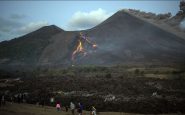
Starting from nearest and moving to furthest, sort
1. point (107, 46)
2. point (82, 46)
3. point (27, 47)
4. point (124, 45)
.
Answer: point (124, 45) → point (107, 46) → point (82, 46) → point (27, 47)

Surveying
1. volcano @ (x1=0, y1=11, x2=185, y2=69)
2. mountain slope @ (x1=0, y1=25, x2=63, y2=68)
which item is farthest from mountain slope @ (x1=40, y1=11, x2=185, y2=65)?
mountain slope @ (x1=0, y1=25, x2=63, y2=68)

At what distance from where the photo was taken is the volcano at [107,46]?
314ft

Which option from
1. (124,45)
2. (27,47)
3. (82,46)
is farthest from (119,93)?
(27,47)

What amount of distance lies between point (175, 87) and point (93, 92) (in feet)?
47.8

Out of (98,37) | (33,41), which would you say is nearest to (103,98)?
(98,37)

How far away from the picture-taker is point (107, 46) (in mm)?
111625

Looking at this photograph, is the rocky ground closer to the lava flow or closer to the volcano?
the volcano

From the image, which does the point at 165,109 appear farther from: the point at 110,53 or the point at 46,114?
the point at 110,53

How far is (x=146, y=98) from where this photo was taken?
36.9 metres

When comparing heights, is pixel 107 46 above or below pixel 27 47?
below

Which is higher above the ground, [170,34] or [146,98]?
[170,34]

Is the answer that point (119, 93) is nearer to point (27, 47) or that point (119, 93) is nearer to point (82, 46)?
point (82, 46)

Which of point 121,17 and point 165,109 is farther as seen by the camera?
point 121,17

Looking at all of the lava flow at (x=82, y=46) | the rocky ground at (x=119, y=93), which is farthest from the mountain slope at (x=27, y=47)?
the rocky ground at (x=119, y=93)
